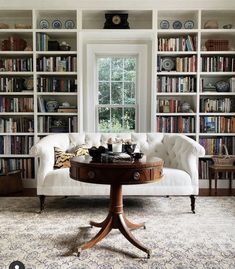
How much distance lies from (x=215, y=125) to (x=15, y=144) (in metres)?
3.01

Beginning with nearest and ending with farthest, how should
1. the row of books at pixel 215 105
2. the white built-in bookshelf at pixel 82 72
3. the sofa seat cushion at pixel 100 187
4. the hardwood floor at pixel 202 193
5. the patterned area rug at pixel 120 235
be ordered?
the patterned area rug at pixel 120 235 < the sofa seat cushion at pixel 100 187 < the hardwood floor at pixel 202 193 < the white built-in bookshelf at pixel 82 72 < the row of books at pixel 215 105

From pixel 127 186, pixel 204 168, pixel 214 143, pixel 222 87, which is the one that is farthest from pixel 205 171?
pixel 127 186

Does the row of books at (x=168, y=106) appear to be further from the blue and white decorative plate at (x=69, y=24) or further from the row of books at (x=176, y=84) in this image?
the blue and white decorative plate at (x=69, y=24)

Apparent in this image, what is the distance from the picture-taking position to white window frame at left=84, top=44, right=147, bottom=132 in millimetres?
5035

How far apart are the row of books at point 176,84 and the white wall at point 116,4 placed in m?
1.01

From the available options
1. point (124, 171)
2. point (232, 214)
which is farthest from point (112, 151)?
point (232, 214)

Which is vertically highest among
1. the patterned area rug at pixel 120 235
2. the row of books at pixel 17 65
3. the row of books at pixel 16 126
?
the row of books at pixel 17 65

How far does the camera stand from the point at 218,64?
189 inches

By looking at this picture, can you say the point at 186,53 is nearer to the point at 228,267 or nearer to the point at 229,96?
the point at 229,96

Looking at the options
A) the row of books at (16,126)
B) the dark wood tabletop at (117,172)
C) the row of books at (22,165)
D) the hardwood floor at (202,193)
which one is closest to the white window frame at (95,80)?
the row of books at (16,126)

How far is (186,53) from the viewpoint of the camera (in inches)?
187

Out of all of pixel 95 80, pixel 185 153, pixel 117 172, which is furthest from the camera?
pixel 95 80

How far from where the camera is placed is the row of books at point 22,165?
16.1ft

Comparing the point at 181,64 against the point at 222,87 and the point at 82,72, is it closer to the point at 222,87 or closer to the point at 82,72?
the point at 222,87
